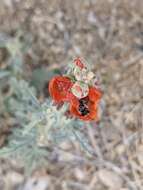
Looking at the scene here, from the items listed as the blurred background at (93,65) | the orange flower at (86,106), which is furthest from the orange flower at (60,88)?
the blurred background at (93,65)

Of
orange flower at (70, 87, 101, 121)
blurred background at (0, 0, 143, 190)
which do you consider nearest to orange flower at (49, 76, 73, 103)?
orange flower at (70, 87, 101, 121)

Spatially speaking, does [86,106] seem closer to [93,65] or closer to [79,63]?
[79,63]

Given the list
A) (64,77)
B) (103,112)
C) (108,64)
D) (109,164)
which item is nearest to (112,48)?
(108,64)

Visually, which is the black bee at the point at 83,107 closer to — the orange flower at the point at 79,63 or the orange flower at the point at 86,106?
the orange flower at the point at 86,106

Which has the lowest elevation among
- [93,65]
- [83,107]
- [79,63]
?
[83,107]

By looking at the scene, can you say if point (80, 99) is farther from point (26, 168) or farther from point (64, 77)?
point (26, 168)

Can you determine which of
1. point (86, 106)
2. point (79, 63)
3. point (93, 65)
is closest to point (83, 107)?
point (86, 106)

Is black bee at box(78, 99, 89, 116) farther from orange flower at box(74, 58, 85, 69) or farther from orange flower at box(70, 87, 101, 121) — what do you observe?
orange flower at box(74, 58, 85, 69)

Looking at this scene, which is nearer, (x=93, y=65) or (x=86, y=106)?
(x=86, y=106)
